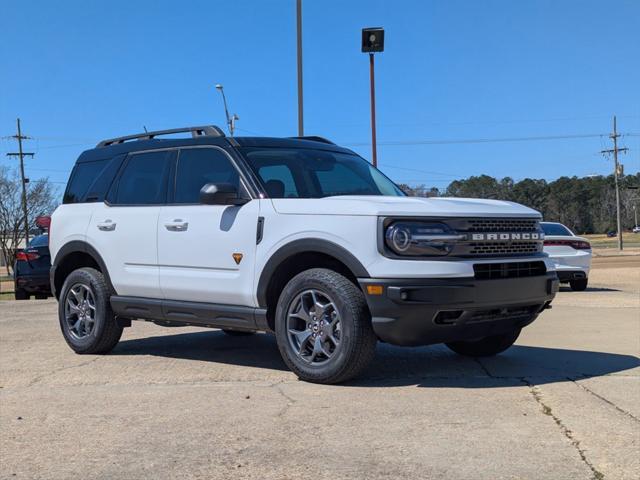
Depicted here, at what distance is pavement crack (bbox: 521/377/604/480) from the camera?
3.32 meters

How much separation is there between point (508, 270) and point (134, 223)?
11.2ft

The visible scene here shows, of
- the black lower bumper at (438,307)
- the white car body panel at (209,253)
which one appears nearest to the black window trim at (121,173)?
the white car body panel at (209,253)

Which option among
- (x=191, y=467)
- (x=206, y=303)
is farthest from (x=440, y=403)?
(x=206, y=303)

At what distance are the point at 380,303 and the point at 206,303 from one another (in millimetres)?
1780

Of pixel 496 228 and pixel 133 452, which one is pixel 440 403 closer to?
pixel 496 228

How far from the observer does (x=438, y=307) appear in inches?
188

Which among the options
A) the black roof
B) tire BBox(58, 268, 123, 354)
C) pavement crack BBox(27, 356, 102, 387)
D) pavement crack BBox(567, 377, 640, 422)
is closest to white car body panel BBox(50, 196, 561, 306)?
tire BBox(58, 268, 123, 354)

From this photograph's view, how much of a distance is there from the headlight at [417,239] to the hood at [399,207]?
0.29ft

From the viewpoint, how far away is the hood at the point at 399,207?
489 cm

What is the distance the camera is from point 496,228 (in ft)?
17.2

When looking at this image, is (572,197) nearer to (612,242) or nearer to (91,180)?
(612,242)

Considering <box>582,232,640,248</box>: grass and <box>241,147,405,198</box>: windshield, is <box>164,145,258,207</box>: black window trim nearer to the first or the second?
<box>241,147,405,198</box>: windshield

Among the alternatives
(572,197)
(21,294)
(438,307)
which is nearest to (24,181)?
(21,294)

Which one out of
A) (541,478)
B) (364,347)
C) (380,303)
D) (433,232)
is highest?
(433,232)
